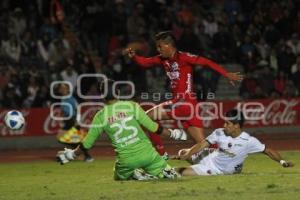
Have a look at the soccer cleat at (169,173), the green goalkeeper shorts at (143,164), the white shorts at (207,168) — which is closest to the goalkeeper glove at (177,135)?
the green goalkeeper shorts at (143,164)

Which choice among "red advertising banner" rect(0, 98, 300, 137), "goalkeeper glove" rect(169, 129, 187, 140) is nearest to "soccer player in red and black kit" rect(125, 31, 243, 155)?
"goalkeeper glove" rect(169, 129, 187, 140)

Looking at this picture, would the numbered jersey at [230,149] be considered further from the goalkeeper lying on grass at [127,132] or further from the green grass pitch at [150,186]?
the goalkeeper lying on grass at [127,132]

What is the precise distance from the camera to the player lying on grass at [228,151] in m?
12.9

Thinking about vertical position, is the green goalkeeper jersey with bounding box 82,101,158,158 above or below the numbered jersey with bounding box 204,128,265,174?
above

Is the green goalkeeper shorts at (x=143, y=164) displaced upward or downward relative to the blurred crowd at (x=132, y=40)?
downward

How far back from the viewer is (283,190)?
36.5 feet

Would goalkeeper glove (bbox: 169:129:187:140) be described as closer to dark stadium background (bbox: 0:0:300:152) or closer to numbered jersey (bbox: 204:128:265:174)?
numbered jersey (bbox: 204:128:265:174)

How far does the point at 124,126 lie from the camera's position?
40.1 ft

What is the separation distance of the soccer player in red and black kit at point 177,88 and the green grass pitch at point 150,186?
1193mm

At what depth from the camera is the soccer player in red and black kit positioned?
1420 cm

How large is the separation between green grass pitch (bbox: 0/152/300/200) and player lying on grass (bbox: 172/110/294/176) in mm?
306

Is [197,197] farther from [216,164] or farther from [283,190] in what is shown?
[216,164]

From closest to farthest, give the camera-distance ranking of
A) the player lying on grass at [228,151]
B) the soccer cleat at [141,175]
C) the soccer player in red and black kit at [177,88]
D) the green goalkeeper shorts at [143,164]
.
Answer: the green goalkeeper shorts at [143,164], the soccer cleat at [141,175], the player lying on grass at [228,151], the soccer player in red and black kit at [177,88]

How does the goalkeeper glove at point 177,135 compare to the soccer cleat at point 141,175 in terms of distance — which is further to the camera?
the soccer cleat at point 141,175
